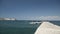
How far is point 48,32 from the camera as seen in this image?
12.7 meters

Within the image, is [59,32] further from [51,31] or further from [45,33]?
[45,33]

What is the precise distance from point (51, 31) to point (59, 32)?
81cm

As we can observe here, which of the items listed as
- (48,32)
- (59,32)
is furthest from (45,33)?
(59,32)

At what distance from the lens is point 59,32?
12.0 metres

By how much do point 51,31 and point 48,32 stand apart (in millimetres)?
372

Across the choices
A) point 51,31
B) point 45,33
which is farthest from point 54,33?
point 45,33

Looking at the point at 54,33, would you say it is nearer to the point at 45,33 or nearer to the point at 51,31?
the point at 51,31

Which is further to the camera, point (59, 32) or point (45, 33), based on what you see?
point (45, 33)

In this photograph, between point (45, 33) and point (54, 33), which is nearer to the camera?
point (54, 33)

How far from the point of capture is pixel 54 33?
1222 centimetres

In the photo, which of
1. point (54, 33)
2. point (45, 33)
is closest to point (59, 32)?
point (54, 33)

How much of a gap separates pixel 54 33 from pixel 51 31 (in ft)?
1.28

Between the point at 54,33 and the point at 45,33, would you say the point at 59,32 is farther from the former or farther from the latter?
the point at 45,33

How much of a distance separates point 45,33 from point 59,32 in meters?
1.66
